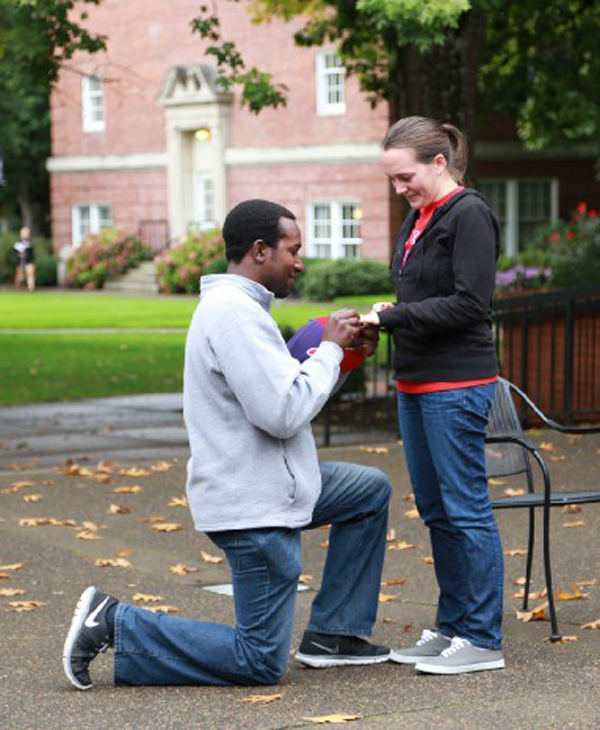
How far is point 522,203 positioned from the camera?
1549 inches

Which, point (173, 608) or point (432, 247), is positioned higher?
point (432, 247)

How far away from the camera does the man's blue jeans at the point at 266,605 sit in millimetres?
5551

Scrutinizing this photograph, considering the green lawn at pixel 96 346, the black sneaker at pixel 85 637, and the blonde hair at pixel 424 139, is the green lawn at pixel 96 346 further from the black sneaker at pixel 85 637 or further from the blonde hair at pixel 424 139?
the blonde hair at pixel 424 139

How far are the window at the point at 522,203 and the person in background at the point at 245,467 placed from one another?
3401 cm

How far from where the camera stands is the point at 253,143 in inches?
1574

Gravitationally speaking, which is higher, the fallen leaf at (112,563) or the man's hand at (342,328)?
the man's hand at (342,328)

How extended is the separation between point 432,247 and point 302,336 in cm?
54

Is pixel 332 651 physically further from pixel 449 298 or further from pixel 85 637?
pixel 449 298

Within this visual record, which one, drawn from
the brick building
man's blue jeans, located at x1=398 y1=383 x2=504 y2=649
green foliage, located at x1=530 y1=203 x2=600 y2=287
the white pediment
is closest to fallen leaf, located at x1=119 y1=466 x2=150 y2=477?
green foliage, located at x1=530 y1=203 x2=600 y2=287

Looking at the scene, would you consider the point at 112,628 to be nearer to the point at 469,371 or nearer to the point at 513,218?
the point at 469,371

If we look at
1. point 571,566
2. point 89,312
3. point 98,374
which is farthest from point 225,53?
point 89,312

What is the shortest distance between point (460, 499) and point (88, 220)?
135ft

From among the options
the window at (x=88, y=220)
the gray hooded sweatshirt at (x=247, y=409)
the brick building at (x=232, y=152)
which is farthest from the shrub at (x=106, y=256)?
the gray hooded sweatshirt at (x=247, y=409)

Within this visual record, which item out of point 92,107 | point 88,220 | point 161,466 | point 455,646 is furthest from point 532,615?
point 88,220
